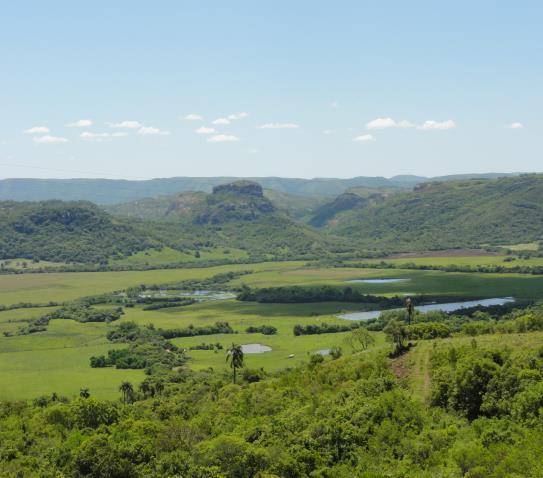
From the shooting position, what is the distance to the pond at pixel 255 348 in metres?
188

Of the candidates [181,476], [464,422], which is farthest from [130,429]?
[464,422]

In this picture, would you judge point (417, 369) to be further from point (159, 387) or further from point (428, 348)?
point (159, 387)

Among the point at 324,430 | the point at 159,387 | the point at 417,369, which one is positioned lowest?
the point at 159,387

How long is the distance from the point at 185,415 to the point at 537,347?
58.0 m

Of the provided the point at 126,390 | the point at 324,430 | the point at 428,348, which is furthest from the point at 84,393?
the point at 324,430

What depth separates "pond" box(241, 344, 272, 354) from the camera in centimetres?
18838

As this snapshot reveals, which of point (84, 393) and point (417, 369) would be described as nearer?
point (417, 369)

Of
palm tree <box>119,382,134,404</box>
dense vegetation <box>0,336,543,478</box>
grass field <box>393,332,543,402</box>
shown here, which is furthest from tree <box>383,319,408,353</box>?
palm tree <box>119,382,134,404</box>

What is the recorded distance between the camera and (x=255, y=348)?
194m

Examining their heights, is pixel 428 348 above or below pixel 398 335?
below

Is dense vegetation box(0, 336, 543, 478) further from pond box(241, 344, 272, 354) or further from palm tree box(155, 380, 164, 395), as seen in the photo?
pond box(241, 344, 272, 354)

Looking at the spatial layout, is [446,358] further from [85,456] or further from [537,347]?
[85,456]

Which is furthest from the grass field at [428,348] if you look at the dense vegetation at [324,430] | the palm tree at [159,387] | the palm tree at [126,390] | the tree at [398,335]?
the palm tree at [126,390]

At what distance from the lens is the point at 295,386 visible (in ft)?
373
